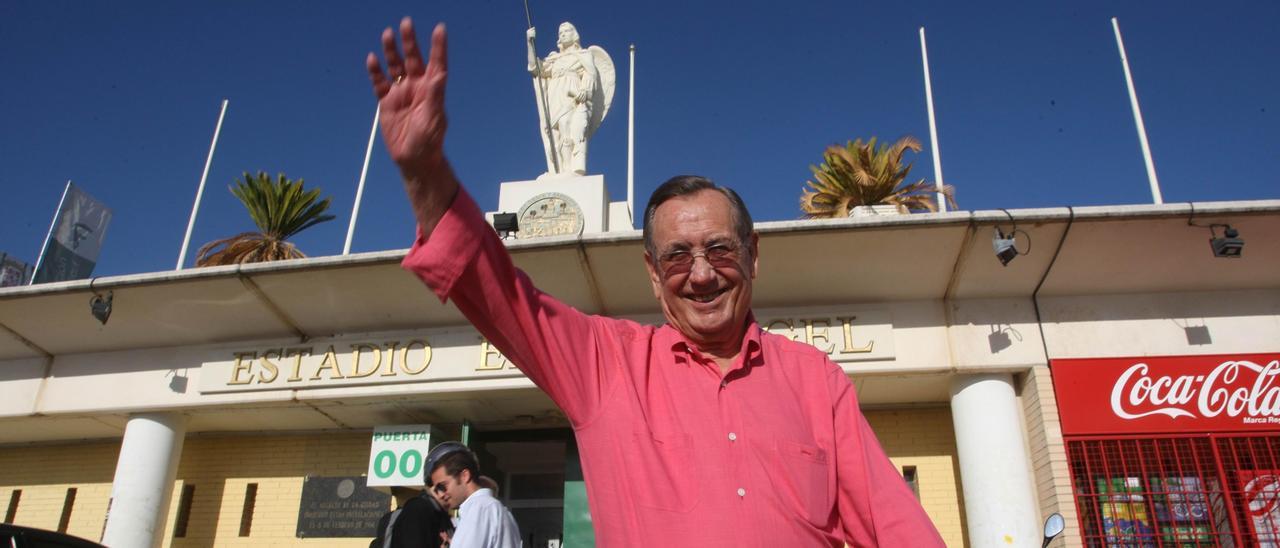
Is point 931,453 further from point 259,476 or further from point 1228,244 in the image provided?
point 259,476

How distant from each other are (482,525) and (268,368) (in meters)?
5.99

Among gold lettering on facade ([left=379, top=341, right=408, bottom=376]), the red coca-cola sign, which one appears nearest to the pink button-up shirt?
the red coca-cola sign

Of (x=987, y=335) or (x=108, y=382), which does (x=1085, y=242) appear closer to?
(x=987, y=335)

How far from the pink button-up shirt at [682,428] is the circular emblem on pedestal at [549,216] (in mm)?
8687

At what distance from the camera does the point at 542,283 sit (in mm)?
8594

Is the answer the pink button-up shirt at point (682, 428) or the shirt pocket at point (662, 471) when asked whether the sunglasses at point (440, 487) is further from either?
the shirt pocket at point (662, 471)

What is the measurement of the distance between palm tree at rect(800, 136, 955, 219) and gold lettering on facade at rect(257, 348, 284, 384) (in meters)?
10.9

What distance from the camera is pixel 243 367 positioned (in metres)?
9.45

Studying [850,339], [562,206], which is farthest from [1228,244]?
[562,206]

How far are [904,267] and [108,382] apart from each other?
30.6 ft

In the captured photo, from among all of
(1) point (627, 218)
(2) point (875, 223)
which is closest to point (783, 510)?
(2) point (875, 223)

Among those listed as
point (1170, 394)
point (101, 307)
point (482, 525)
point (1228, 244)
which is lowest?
point (482, 525)

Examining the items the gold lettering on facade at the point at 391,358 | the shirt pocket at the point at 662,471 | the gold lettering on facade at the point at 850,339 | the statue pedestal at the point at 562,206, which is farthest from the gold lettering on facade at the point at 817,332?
the shirt pocket at the point at 662,471

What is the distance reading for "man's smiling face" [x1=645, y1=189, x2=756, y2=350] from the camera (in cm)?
166
